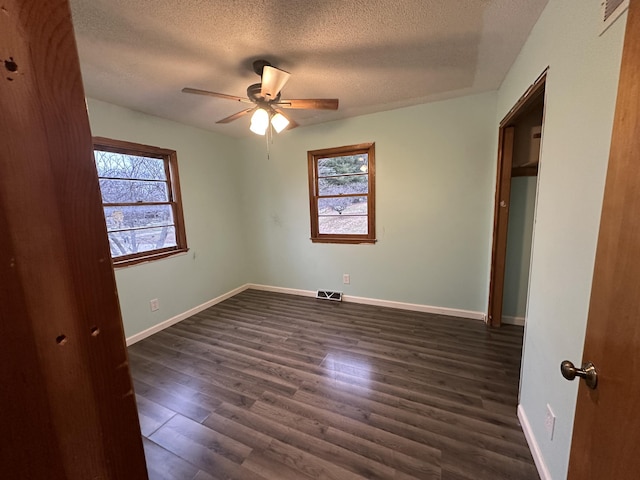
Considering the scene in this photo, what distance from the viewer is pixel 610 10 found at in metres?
0.85

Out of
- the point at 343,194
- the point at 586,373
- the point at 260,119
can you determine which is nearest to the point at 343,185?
the point at 343,194

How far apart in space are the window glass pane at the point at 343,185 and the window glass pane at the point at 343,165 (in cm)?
8

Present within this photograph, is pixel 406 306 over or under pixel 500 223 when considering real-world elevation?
under

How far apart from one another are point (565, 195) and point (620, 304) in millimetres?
750

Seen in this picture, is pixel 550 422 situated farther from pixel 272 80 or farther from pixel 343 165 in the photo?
pixel 343 165

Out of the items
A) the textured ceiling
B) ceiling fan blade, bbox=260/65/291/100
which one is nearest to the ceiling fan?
ceiling fan blade, bbox=260/65/291/100

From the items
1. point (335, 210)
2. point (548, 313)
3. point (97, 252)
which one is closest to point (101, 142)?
point (335, 210)

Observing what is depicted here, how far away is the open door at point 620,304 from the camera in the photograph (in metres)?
0.59

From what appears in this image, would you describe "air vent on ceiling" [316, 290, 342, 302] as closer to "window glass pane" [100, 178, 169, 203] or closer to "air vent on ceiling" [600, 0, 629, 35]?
"window glass pane" [100, 178, 169, 203]

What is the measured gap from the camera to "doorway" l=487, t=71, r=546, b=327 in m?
2.46

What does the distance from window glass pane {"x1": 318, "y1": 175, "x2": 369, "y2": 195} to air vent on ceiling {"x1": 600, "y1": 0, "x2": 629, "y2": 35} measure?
2.44 metres

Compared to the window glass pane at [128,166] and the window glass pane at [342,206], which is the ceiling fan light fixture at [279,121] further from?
the window glass pane at [128,166]

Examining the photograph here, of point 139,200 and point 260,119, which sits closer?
point 260,119

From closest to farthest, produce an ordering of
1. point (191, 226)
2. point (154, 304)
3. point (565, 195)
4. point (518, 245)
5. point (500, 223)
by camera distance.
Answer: point (565, 195), point (500, 223), point (518, 245), point (154, 304), point (191, 226)
